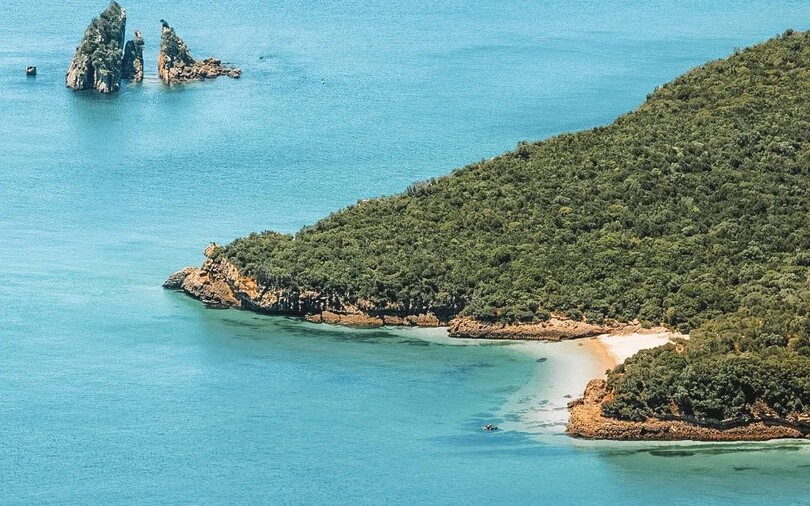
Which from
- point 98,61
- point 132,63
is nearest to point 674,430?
point 98,61

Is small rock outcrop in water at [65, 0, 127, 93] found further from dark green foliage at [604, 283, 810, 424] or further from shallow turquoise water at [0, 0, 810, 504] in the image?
dark green foliage at [604, 283, 810, 424]

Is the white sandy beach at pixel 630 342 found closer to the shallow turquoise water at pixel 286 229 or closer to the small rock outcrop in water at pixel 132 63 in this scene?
the shallow turquoise water at pixel 286 229

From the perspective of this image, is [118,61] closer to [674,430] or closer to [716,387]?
[674,430]

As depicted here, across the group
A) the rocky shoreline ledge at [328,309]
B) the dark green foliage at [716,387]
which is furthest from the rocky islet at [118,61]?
the dark green foliage at [716,387]

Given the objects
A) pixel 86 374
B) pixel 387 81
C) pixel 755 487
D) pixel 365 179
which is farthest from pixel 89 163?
pixel 755 487

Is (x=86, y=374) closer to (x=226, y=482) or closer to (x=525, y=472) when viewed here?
(x=226, y=482)
